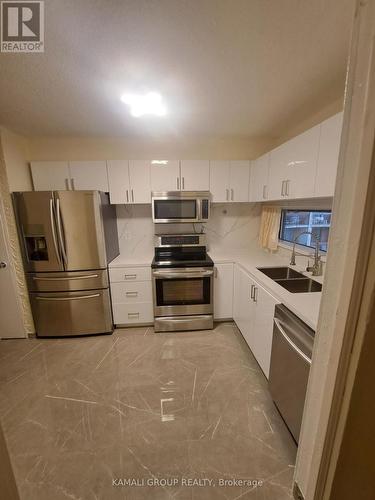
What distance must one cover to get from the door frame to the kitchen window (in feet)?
4.46

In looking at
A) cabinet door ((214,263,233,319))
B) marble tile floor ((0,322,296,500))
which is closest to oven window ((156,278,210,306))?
cabinet door ((214,263,233,319))

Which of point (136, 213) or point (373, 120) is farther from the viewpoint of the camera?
point (136, 213)

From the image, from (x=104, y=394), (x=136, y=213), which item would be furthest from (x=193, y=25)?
(x=104, y=394)

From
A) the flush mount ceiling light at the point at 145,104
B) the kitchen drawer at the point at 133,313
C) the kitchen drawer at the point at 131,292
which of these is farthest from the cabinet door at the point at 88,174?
the kitchen drawer at the point at 133,313

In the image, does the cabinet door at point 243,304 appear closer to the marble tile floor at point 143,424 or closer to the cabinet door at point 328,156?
the marble tile floor at point 143,424

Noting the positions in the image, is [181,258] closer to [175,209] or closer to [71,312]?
[175,209]

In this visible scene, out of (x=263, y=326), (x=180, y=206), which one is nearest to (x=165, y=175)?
(x=180, y=206)

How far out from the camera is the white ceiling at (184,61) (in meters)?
0.92

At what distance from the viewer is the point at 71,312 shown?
2373mm

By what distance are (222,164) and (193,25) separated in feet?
5.28

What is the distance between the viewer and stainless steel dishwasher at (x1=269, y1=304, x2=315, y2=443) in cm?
112

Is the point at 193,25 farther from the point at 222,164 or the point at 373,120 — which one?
the point at 222,164

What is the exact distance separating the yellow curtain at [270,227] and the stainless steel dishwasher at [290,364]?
1.36m

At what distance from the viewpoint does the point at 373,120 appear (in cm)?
38
